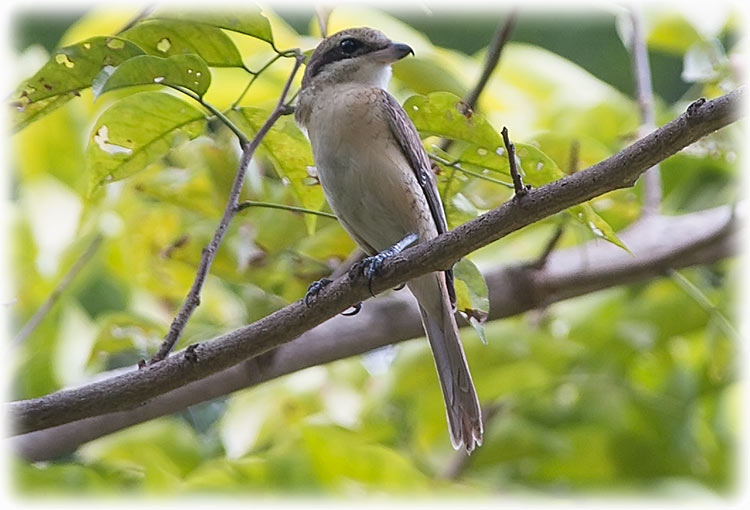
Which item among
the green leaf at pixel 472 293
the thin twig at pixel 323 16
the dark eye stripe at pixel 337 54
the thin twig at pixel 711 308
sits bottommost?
the green leaf at pixel 472 293

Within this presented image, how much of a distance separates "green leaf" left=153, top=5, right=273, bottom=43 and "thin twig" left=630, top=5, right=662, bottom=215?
3.52 ft

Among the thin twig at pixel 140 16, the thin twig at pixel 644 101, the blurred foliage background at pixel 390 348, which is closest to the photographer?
the thin twig at pixel 140 16

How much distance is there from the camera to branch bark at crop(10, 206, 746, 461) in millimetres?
1863

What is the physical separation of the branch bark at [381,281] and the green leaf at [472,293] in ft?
0.71

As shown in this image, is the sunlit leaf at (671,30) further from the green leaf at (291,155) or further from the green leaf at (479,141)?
Answer: the green leaf at (291,155)

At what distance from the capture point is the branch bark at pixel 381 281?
1.26 metres

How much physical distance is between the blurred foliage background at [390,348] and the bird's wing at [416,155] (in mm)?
77

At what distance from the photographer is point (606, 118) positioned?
256 centimetres

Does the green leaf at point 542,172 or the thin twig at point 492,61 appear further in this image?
the thin twig at point 492,61

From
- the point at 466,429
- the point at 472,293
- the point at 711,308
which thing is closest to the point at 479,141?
the point at 472,293

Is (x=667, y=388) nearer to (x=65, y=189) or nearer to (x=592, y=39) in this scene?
(x=592, y=39)

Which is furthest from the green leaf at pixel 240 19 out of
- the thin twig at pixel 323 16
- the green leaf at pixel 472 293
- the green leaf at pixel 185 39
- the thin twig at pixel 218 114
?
the green leaf at pixel 472 293

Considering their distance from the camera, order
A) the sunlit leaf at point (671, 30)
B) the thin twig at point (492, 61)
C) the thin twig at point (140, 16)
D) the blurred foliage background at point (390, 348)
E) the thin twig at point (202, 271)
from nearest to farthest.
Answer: the thin twig at point (202, 271)
the thin twig at point (140, 16)
the thin twig at point (492, 61)
the blurred foliage background at point (390, 348)
the sunlit leaf at point (671, 30)

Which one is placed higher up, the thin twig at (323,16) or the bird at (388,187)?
the thin twig at (323,16)
